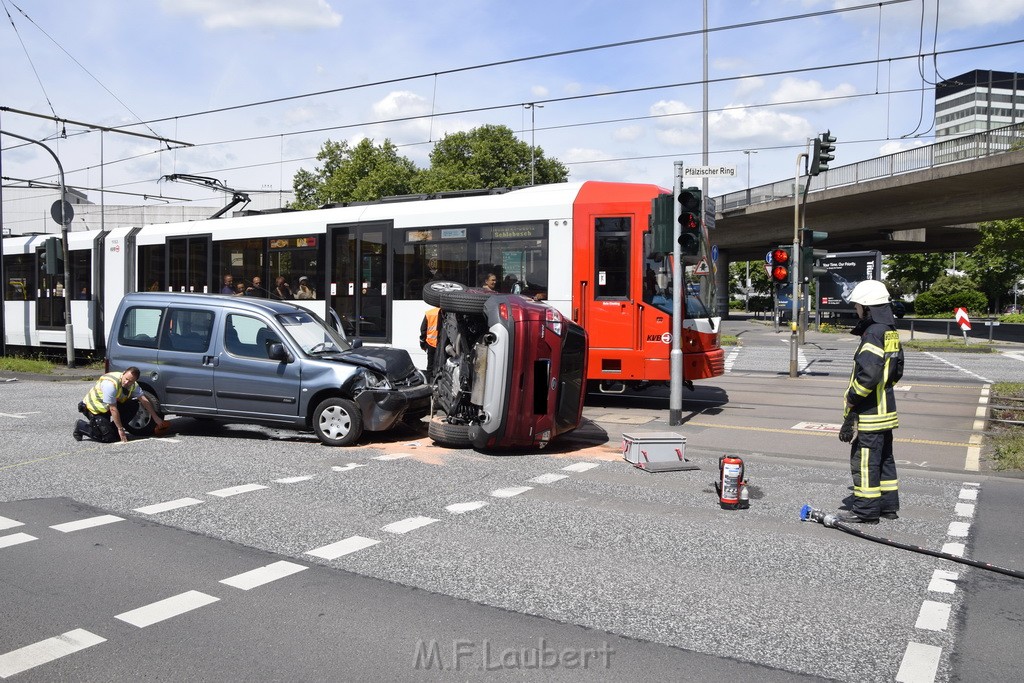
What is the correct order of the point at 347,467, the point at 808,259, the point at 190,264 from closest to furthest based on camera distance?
the point at 347,467 < the point at 190,264 < the point at 808,259

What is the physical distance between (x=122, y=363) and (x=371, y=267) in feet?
17.5

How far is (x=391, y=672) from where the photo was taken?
12.8 feet

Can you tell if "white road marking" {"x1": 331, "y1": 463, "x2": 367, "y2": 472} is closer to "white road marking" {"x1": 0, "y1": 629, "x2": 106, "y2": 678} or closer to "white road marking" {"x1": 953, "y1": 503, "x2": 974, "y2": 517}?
"white road marking" {"x1": 0, "y1": 629, "x2": 106, "y2": 678}

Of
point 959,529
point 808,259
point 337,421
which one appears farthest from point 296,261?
point 959,529

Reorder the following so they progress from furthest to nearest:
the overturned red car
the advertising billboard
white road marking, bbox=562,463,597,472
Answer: the advertising billboard, the overturned red car, white road marking, bbox=562,463,597,472

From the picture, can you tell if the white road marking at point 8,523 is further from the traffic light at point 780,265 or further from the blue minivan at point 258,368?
the traffic light at point 780,265

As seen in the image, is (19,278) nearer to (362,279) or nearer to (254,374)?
(362,279)

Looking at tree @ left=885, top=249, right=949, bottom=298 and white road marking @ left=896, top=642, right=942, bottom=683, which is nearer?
white road marking @ left=896, top=642, right=942, bottom=683

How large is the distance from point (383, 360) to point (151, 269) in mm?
11058

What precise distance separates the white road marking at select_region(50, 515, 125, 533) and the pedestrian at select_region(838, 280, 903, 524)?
5.64 meters

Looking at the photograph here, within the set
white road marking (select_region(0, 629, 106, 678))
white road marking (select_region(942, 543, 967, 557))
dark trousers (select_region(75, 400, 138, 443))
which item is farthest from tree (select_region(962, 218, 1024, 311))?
white road marking (select_region(0, 629, 106, 678))

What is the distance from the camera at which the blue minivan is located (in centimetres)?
1010

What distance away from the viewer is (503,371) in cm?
919

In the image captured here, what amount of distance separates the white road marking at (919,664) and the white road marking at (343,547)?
11.1 feet
